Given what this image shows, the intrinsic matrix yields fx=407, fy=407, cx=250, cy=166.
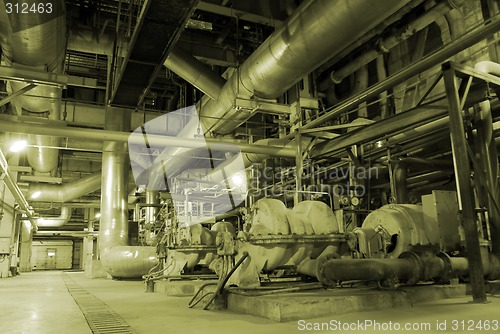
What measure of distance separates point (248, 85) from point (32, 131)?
343 cm

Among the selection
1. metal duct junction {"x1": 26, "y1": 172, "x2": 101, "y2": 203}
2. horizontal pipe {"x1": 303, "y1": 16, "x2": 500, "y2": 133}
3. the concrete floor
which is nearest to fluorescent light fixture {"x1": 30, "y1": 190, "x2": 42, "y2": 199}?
metal duct junction {"x1": 26, "y1": 172, "x2": 101, "y2": 203}

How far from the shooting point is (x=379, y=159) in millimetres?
7242

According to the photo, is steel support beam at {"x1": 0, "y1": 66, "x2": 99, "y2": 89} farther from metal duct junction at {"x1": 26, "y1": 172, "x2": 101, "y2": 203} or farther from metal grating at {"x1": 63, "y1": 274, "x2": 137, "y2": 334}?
metal duct junction at {"x1": 26, "y1": 172, "x2": 101, "y2": 203}

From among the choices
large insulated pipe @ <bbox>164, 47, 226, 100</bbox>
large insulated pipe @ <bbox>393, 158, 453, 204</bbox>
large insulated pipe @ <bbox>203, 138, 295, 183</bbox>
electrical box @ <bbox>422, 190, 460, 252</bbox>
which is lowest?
electrical box @ <bbox>422, 190, 460, 252</bbox>

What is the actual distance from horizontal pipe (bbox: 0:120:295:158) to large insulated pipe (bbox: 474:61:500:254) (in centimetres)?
324

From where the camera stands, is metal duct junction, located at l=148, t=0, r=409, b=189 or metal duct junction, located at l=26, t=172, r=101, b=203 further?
metal duct junction, located at l=26, t=172, r=101, b=203

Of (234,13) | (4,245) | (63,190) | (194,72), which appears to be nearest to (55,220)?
(63,190)

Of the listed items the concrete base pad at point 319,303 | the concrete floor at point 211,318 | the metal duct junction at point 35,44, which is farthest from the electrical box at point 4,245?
the concrete base pad at point 319,303

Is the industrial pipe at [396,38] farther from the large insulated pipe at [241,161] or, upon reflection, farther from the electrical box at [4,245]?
the electrical box at [4,245]

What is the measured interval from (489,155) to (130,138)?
540cm

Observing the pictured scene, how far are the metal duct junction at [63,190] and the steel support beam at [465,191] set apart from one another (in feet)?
38.1

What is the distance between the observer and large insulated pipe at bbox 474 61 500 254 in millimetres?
4875

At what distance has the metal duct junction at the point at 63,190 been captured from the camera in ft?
44.4

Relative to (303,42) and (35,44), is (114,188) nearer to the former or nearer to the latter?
(35,44)
